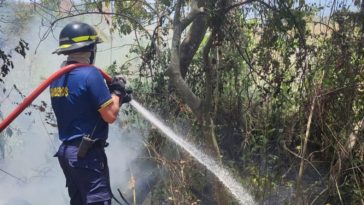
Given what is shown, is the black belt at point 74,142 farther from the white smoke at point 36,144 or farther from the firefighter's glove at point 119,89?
the white smoke at point 36,144

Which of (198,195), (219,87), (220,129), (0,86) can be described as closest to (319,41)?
(219,87)

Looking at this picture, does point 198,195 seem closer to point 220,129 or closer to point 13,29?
point 220,129

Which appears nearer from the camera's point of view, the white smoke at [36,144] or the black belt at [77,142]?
the black belt at [77,142]

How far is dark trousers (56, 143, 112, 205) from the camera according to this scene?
306cm

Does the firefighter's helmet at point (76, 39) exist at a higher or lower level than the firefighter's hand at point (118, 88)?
higher

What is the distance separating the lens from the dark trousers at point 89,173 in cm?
306

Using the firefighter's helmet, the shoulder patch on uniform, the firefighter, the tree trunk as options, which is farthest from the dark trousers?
the tree trunk

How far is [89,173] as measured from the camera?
306 cm

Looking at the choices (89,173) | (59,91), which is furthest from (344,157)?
(59,91)

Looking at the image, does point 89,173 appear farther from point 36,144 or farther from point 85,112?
point 36,144

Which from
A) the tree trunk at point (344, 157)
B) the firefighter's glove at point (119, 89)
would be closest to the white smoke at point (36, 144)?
the firefighter's glove at point (119, 89)

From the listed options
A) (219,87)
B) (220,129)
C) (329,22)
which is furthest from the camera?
(220,129)

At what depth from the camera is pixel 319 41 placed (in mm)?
4176

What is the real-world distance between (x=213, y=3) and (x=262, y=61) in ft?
2.71
